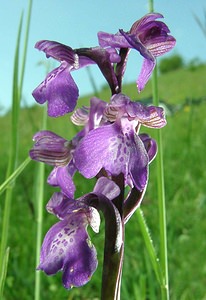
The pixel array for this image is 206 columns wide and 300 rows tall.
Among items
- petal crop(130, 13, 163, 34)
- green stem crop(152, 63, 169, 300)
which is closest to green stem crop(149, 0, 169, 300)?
green stem crop(152, 63, 169, 300)

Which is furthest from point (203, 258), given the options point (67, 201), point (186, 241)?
point (67, 201)

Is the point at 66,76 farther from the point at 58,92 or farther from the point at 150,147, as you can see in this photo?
the point at 150,147

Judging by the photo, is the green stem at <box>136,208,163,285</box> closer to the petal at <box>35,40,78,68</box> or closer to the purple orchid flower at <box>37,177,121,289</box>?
the purple orchid flower at <box>37,177,121,289</box>

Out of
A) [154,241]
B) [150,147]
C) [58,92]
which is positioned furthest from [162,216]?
[154,241]

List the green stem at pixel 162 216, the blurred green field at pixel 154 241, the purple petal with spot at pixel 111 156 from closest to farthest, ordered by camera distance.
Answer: the purple petal with spot at pixel 111 156 → the green stem at pixel 162 216 → the blurred green field at pixel 154 241

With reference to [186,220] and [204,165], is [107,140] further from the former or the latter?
[204,165]

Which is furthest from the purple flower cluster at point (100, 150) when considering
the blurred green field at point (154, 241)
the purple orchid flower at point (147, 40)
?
the blurred green field at point (154, 241)

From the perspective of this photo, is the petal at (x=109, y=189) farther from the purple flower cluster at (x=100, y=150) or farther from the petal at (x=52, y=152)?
the petal at (x=52, y=152)
